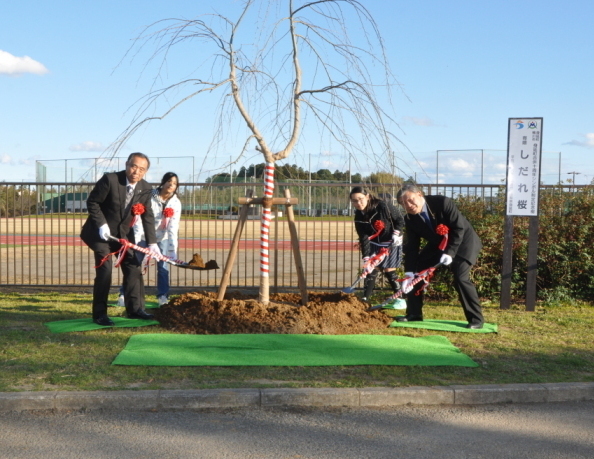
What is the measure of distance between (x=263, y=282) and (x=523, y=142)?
3968 mm

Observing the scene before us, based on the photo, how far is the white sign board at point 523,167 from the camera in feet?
29.0

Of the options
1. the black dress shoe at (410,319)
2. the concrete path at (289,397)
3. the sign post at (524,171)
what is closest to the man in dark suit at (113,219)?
the concrete path at (289,397)

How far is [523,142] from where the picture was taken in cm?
888

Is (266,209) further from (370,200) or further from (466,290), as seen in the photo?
(466,290)

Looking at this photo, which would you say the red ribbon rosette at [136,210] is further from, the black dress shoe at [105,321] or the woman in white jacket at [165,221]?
the black dress shoe at [105,321]

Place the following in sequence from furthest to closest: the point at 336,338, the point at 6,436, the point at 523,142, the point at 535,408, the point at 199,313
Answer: the point at 523,142 → the point at 199,313 → the point at 336,338 → the point at 535,408 → the point at 6,436

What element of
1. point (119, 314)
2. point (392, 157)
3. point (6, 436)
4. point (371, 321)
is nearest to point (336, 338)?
point (371, 321)

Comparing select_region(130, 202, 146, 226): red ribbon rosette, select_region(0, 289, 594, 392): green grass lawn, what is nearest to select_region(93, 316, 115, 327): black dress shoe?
select_region(0, 289, 594, 392): green grass lawn

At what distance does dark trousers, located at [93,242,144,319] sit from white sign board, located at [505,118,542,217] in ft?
16.1

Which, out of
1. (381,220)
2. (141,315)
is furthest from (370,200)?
(141,315)

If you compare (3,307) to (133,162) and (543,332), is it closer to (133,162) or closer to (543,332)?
(133,162)

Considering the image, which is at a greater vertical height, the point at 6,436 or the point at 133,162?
the point at 133,162

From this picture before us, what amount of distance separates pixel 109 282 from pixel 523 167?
5531 millimetres

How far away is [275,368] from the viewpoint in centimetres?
589
